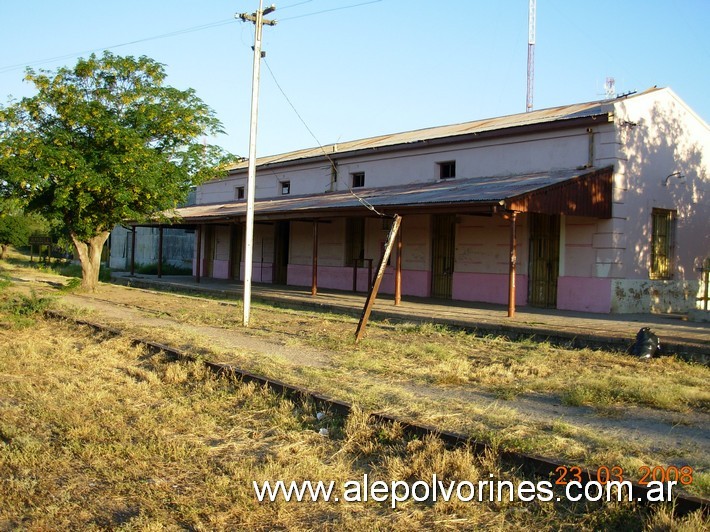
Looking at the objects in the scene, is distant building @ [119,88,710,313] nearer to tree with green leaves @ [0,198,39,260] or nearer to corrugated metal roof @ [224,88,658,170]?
corrugated metal roof @ [224,88,658,170]

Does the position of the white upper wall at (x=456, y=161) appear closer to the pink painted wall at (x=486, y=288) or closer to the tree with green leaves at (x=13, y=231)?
the pink painted wall at (x=486, y=288)

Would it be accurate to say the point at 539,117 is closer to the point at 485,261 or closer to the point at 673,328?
the point at 485,261

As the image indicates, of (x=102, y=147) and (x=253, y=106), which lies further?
(x=102, y=147)

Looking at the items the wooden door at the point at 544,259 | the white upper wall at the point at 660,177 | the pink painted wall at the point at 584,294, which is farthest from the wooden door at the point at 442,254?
the white upper wall at the point at 660,177

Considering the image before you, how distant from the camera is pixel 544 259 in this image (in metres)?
16.5

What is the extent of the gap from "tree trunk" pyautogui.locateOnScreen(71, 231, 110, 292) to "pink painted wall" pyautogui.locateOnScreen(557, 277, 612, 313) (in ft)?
43.6

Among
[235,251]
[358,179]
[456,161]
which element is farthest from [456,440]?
[235,251]

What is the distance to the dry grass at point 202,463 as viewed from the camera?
4.05 metres

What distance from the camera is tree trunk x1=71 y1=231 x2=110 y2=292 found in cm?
2063

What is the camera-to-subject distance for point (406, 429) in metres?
5.58

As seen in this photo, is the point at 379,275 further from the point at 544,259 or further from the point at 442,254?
the point at 442,254

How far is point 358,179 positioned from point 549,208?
9.97 metres

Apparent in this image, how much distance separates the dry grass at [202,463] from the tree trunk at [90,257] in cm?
1341

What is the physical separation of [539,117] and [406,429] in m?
14.1
